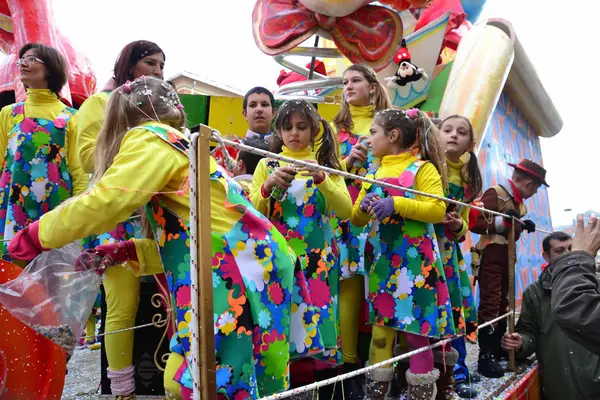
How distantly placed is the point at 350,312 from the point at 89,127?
4.63 feet

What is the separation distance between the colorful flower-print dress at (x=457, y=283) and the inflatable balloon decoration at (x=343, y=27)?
361 centimetres

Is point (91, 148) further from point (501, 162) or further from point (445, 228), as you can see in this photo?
point (501, 162)

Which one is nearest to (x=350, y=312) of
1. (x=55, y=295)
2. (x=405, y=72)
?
(x=55, y=295)

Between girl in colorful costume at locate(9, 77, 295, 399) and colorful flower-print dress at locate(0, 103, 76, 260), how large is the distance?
49.2 inches

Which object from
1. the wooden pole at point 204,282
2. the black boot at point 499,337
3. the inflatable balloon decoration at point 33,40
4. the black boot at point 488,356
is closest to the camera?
the wooden pole at point 204,282

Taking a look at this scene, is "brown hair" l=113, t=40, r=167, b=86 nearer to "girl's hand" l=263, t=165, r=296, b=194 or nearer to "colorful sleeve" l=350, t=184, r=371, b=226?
"girl's hand" l=263, t=165, r=296, b=194

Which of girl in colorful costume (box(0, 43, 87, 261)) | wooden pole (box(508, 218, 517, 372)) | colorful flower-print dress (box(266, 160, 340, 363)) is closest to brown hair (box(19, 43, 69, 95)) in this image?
girl in colorful costume (box(0, 43, 87, 261))

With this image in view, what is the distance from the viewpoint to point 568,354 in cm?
322

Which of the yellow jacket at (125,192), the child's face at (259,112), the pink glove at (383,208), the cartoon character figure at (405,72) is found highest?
the cartoon character figure at (405,72)

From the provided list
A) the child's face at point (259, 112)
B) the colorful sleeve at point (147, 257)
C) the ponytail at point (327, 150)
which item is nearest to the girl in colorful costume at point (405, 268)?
the ponytail at point (327, 150)

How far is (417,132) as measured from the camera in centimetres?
250

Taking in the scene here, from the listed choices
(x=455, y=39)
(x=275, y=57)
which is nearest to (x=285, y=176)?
(x=275, y=57)

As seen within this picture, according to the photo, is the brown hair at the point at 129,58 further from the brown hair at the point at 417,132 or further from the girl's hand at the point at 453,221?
the girl's hand at the point at 453,221

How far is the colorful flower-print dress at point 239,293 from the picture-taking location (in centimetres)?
135
